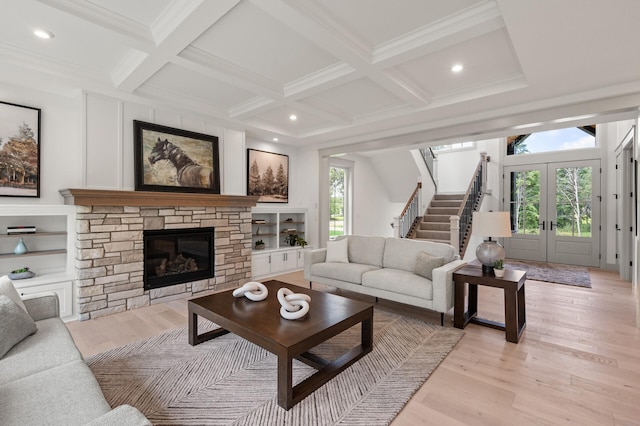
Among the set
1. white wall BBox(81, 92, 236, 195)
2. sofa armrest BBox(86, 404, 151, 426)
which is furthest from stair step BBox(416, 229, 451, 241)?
sofa armrest BBox(86, 404, 151, 426)

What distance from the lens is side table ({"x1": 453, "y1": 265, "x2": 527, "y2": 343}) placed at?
117 inches

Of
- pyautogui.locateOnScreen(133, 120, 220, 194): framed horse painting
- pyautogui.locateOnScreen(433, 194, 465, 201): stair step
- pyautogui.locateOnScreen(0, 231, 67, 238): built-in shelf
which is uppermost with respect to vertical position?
pyautogui.locateOnScreen(133, 120, 220, 194): framed horse painting

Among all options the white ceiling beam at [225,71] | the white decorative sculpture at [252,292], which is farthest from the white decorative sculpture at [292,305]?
the white ceiling beam at [225,71]

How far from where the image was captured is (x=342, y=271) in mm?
4203

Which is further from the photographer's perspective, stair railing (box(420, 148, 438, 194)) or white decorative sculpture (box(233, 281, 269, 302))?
stair railing (box(420, 148, 438, 194))

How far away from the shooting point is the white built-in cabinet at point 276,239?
5.67 metres

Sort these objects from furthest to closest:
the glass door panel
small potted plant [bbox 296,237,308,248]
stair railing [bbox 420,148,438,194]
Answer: stair railing [bbox 420,148,438,194] < the glass door panel < small potted plant [bbox 296,237,308,248]

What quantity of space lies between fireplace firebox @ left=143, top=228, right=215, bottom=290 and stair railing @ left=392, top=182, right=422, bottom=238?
13.2ft

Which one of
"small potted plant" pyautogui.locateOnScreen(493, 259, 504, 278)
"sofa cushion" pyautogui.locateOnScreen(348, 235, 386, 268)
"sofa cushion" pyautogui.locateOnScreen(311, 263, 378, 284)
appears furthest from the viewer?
"sofa cushion" pyautogui.locateOnScreen(348, 235, 386, 268)

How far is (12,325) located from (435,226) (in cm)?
706

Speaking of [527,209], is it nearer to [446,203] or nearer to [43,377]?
[446,203]

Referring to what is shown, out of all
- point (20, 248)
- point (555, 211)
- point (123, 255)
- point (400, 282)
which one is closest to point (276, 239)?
point (123, 255)

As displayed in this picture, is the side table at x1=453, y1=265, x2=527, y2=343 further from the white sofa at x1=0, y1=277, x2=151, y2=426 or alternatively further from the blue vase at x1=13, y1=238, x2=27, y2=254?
the blue vase at x1=13, y1=238, x2=27, y2=254

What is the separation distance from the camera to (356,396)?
2.15 meters
